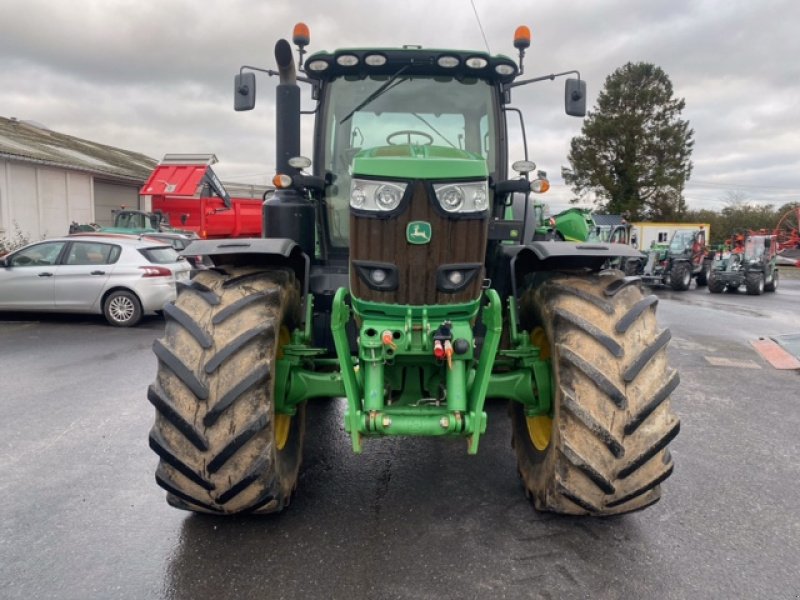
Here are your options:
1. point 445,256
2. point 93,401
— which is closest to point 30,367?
point 93,401

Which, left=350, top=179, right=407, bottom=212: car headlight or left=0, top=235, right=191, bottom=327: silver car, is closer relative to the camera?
left=350, top=179, right=407, bottom=212: car headlight

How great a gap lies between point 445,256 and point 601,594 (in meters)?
1.64

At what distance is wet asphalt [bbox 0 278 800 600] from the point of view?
278 cm

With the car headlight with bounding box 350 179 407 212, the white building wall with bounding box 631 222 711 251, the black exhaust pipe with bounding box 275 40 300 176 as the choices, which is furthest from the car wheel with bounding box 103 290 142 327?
the white building wall with bounding box 631 222 711 251

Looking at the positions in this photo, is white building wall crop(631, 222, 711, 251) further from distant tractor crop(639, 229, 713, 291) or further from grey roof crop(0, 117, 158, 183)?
grey roof crop(0, 117, 158, 183)

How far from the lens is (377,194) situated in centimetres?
269

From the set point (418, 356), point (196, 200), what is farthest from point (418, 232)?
point (196, 200)

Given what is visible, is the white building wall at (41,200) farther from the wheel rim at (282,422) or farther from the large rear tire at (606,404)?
the large rear tire at (606,404)

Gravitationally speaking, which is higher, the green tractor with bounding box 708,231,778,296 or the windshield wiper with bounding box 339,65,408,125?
the windshield wiper with bounding box 339,65,408,125

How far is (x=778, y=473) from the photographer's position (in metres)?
4.20

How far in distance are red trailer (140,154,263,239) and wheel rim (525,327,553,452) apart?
650 inches

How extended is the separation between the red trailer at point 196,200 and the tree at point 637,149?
31.9 m

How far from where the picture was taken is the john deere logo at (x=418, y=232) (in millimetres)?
2727

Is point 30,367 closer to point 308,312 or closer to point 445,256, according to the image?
point 308,312
